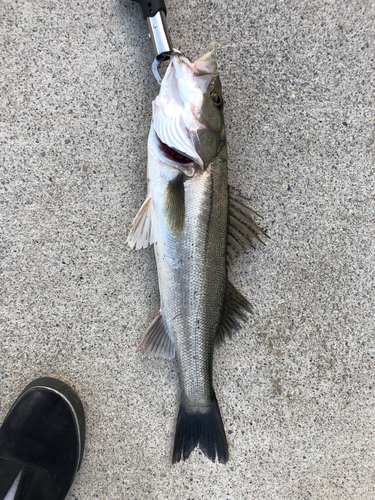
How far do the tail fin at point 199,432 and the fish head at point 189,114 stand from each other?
114 cm

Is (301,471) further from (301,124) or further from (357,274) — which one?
(301,124)

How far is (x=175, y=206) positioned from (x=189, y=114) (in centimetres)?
39

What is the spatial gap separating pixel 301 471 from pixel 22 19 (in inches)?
109

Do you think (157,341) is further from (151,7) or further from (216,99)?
(151,7)

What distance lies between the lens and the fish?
118 cm

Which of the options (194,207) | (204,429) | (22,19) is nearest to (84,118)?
(22,19)

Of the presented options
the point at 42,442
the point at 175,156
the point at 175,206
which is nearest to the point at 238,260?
the point at 175,206

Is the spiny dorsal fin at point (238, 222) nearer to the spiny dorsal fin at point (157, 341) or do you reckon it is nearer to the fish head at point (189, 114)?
the fish head at point (189, 114)

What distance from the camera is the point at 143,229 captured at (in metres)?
1.32

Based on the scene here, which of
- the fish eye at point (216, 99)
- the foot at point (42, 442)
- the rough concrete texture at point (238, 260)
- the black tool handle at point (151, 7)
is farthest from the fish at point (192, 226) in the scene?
the foot at point (42, 442)

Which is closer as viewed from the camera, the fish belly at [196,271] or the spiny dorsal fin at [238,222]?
the fish belly at [196,271]

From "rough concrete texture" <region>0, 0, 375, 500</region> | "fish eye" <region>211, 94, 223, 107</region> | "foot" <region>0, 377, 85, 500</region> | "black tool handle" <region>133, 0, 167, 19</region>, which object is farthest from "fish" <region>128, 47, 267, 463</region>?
"foot" <region>0, 377, 85, 500</region>

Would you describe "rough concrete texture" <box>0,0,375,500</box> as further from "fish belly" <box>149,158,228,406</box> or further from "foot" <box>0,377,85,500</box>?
"fish belly" <box>149,158,228,406</box>

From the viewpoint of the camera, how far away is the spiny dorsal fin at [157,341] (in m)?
1.36
